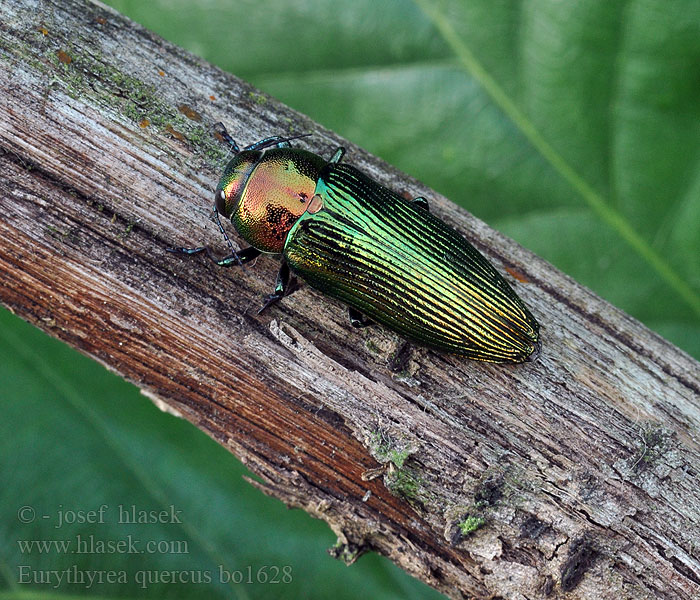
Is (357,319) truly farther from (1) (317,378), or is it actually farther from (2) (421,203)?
(2) (421,203)

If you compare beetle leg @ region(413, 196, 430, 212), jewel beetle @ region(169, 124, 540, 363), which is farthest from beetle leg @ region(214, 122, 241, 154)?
beetle leg @ region(413, 196, 430, 212)

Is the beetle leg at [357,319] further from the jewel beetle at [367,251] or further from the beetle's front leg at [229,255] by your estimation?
the beetle's front leg at [229,255]

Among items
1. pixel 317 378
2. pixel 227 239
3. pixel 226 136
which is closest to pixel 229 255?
pixel 227 239

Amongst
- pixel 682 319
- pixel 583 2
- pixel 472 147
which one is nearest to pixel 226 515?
pixel 472 147

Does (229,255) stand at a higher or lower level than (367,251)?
lower

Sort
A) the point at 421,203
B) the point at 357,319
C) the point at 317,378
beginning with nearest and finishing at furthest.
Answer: the point at 317,378 < the point at 357,319 < the point at 421,203

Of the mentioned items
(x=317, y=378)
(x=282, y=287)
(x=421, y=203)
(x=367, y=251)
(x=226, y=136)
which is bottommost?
(x=317, y=378)

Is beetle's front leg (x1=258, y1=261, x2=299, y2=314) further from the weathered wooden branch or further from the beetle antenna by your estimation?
the beetle antenna
